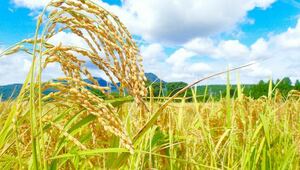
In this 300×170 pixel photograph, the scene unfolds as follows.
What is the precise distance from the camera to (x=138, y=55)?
1362 millimetres

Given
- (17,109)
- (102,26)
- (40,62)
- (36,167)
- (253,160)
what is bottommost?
(253,160)

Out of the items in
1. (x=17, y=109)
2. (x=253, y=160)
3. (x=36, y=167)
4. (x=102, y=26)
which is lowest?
(x=253, y=160)

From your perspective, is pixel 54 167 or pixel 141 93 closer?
pixel 141 93

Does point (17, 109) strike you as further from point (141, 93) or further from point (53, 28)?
point (141, 93)

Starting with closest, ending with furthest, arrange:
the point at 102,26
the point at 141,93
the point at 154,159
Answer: the point at 141,93
the point at 102,26
the point at 154,159

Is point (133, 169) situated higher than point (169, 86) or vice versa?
point (169, 86)

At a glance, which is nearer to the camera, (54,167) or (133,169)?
(54,167)

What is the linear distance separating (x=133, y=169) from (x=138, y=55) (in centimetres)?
76

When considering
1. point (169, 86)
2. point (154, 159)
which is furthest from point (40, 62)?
point (169, 86)

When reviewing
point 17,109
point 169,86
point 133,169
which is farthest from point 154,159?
point 169,86

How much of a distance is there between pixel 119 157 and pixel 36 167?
0.38m

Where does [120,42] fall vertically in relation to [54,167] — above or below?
above

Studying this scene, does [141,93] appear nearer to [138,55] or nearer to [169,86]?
[138,55]

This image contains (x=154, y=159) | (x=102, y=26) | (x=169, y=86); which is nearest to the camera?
(x=102, y=26)
